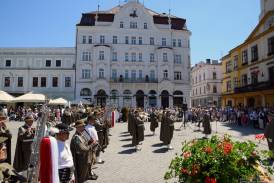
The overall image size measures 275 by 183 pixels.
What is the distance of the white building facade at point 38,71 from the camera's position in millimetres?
51125

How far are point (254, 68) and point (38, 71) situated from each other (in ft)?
118

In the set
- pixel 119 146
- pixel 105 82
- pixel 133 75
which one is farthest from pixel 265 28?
pixel 119 146

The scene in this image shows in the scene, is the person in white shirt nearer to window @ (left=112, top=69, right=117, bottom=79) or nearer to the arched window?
the arched window

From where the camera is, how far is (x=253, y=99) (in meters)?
38.6

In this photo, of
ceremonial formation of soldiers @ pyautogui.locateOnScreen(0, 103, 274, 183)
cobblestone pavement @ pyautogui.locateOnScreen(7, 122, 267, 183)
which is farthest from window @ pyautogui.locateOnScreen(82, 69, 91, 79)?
ceremonial formation of soldiers @ pyautogui.locateOnScreen(0, 103, 274, 183)

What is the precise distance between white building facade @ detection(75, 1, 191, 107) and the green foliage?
43.2m

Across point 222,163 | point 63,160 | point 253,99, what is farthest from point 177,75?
point 222,163

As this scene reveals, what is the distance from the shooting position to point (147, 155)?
13.1 meters

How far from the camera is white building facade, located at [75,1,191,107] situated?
48638 mm

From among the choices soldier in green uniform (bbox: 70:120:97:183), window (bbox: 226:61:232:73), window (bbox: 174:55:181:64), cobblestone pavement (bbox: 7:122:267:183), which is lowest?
cobblestone pavement (bbox: 7:122:267:183)

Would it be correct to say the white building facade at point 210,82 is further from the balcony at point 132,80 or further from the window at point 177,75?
the balcony at point 132,80

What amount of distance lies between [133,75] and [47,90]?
15.7 metres

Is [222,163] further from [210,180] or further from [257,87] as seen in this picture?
[257,87]

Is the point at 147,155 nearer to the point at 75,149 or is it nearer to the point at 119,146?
the point at 119,146
